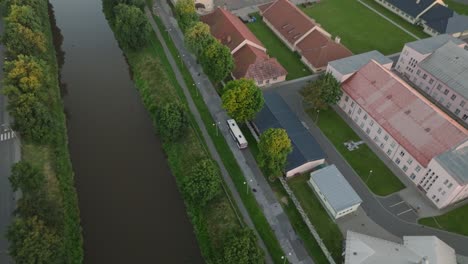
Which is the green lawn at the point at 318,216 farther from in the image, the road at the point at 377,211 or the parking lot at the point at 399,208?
the parking lot at the point at 399,208

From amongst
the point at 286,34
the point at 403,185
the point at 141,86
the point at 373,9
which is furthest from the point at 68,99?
the point at 373,9

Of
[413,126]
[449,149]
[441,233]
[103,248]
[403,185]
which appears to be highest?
[103,248]

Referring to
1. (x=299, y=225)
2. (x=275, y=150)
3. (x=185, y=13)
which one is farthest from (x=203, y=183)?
(x=185, y=13)

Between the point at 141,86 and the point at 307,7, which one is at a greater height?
the point at 307,7

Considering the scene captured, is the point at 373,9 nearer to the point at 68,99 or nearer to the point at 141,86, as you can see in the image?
the point at 141,86

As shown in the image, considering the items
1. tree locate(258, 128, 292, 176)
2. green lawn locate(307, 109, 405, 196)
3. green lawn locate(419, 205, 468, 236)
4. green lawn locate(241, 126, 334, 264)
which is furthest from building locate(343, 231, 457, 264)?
tree locate(258, 128, 292, 176)

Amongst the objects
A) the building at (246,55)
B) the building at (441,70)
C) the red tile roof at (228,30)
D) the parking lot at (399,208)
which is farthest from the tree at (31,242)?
the building at (441,70)

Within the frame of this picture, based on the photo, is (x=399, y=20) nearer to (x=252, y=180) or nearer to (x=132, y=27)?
(x=252, y=180)
